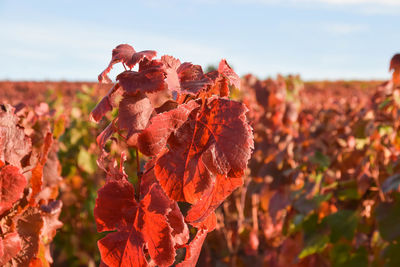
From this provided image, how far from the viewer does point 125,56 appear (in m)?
0.85

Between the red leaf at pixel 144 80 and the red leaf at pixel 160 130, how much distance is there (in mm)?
70

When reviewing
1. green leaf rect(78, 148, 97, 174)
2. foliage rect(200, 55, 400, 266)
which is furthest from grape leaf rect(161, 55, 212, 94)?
green leaf rect(78, 148, 97, 174)

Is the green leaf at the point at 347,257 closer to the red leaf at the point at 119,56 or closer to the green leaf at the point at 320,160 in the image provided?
the green leaf at the point at 320,160

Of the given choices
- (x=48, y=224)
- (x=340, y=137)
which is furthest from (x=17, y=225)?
(x=340, y=137)

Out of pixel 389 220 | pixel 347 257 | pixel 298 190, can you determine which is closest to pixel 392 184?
pixel 389 220

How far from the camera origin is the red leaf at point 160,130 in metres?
0.77

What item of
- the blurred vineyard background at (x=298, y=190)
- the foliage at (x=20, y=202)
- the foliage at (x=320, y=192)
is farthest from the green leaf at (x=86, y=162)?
the foliage at (x=20, y=202)

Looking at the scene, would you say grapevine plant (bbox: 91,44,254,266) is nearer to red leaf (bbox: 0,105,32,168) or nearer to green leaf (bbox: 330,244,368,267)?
red leaf (bbox: 0,105,32,168)

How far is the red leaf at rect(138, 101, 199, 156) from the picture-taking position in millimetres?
773

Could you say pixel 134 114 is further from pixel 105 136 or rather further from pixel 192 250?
pixel 192 250

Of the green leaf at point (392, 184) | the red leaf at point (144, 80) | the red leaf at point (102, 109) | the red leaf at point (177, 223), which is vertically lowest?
the green leaf at point (392, 184)

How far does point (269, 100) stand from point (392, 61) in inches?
92.5

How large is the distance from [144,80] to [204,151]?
0.18 metres

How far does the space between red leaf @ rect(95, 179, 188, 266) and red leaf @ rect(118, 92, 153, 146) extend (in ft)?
0.36
